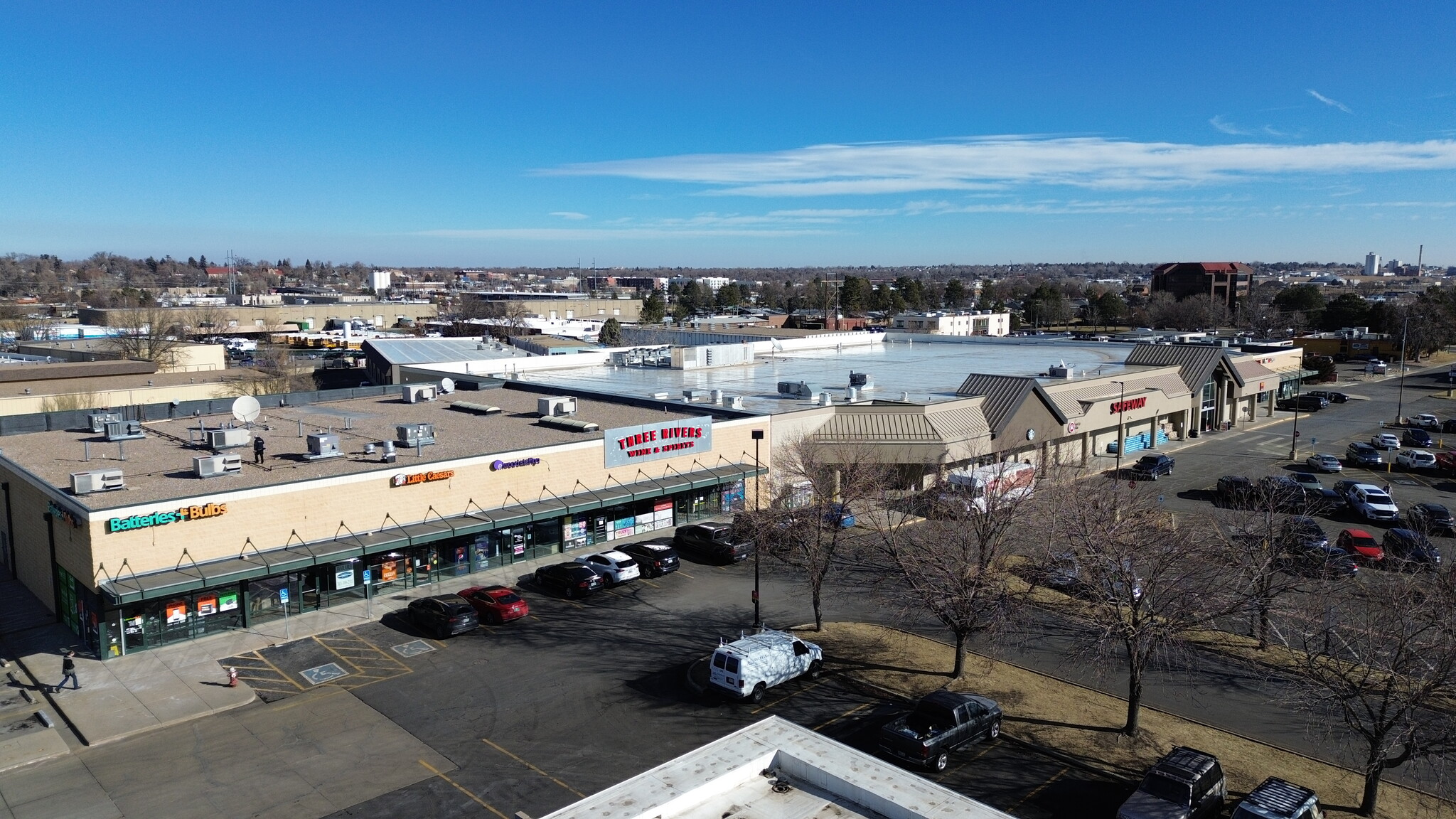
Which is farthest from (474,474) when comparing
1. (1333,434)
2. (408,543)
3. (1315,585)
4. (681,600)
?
(1333,434)

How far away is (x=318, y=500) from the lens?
28938 millimetres

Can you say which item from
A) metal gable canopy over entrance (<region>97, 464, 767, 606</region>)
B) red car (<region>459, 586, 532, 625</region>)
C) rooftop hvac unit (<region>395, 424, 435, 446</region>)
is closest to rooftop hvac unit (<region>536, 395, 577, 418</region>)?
metal gable canopy over entrance (<region>97, 464, 767, 606</region>)

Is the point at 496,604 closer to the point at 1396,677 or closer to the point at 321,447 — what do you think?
the point at 321,447

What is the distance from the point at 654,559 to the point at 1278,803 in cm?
2054

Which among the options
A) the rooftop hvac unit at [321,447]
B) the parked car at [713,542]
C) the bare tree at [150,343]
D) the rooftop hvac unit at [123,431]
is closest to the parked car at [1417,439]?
the parked car at [713,542]

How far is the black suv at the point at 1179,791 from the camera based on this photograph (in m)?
16.8

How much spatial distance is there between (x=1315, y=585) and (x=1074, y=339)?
65387mm

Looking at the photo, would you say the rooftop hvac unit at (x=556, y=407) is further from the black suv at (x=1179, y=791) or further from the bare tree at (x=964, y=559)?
the black suv at (x=1179, y=791)

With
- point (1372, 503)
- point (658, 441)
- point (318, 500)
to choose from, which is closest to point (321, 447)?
point (318, 500)

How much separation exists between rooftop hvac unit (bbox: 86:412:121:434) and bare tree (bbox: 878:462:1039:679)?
30374mm

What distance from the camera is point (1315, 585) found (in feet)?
74.4

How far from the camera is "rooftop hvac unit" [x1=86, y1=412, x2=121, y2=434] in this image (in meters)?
36.6

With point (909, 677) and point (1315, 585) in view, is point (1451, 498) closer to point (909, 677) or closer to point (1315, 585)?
point (1315, 585)

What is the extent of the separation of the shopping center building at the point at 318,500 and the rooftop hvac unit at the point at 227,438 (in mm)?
58
